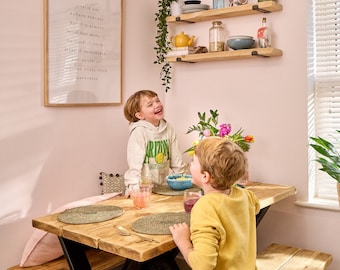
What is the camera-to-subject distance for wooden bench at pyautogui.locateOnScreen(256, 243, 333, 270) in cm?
235

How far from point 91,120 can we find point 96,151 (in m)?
0.22

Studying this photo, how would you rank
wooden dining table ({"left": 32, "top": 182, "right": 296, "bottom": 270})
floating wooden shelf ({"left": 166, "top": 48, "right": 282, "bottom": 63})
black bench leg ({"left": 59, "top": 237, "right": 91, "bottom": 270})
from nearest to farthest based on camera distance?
wooden dining table ({"left": 32, "top": 182, "right": 296, "bottom": 270})
black bench leg ({"left": 59, "top": 237, "right": 91, "bottom": 270})
floating wooden shelf ({"left": 166, "top": 48, "right": 282, "bottom": 63})

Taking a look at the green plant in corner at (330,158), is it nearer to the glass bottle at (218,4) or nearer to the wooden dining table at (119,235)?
the wooden dining table at (119,235)

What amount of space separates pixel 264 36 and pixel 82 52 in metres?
1.20

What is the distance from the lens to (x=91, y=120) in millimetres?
2914

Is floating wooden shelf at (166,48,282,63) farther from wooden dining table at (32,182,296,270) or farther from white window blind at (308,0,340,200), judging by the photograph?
wooden dining table at (32,182,296,270)

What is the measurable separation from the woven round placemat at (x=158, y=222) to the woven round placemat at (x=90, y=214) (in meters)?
0.17

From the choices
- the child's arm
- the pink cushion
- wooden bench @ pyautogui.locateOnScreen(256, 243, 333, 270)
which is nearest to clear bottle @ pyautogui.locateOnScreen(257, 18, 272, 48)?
wooden bench @ pyautogui.locateOnScreen(256, 243, 333, 270)

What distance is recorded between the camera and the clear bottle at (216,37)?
3.04 m

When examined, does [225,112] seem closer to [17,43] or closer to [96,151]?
[96,151]

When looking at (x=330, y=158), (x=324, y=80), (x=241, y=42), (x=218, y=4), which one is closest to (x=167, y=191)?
(x=330, y=158)

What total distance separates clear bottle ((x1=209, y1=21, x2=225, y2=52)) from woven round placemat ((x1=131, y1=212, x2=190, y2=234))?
1.43 meters

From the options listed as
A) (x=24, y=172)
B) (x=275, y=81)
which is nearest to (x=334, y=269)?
(x=275, y=81)

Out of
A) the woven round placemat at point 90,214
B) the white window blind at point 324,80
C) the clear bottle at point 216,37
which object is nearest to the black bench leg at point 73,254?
the woven round placemat at point 90,214
